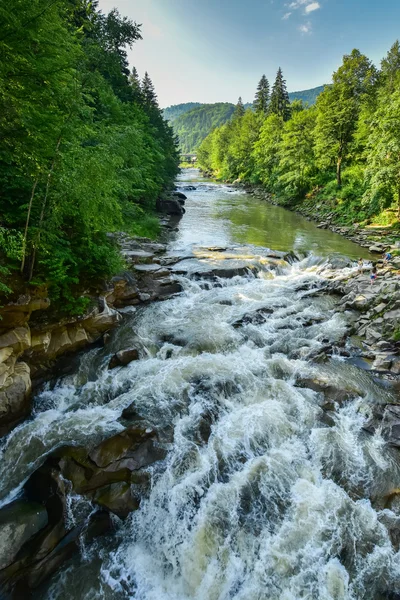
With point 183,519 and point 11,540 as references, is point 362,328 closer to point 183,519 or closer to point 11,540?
point 183,519

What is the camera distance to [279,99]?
208 feet

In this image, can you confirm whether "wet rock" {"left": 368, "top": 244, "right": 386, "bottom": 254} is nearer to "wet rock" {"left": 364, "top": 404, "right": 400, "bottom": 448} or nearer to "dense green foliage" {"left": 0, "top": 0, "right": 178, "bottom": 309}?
"wet rock" {"left": 364, "top": 404, "right": 400, "bottom": 448}

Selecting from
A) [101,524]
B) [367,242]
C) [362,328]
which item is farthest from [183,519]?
[367,242]

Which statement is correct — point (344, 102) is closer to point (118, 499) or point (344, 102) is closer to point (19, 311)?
point (19, 311)

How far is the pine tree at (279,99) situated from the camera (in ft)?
206

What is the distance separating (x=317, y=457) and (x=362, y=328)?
6.63 meters

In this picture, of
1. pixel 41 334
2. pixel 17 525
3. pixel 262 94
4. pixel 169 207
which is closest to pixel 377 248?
pixel 169 207

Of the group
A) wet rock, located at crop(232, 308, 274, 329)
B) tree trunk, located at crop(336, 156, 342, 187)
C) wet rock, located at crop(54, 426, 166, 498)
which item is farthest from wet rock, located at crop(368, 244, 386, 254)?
wet rock, located at crop(54, 426, 166, 498)

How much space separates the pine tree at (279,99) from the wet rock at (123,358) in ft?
225

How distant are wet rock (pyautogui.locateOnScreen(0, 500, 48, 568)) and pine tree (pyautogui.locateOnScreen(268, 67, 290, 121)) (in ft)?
241

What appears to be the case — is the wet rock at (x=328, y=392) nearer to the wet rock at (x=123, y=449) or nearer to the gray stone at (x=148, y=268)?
the wet rock at (x=123, y=449)

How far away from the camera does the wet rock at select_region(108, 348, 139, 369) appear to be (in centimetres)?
972

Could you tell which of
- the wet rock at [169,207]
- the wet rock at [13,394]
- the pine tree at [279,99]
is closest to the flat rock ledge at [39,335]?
the wet rock at [13,394]

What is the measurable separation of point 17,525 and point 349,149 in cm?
3943
